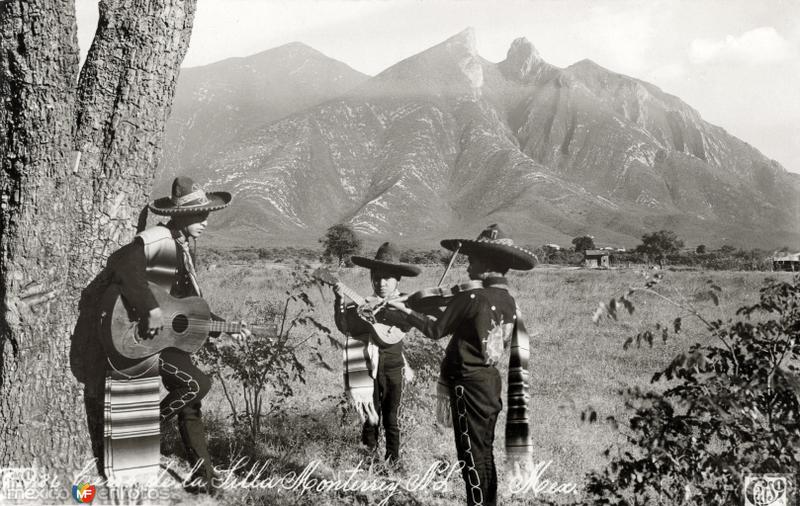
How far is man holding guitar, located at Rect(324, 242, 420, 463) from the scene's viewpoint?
5805mm

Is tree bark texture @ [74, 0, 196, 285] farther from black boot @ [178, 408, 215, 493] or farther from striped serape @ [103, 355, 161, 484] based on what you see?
A: black boot @ [178, 408, 215, 493]

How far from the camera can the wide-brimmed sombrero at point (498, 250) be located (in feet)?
15.2

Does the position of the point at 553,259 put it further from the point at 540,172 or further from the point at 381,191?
the point at 540,172

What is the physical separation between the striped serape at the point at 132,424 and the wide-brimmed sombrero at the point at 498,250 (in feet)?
8.31

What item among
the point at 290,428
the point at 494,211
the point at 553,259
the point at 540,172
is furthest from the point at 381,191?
the point at 290,428

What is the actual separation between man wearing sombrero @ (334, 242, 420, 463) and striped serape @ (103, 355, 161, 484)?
A: 1.71 metres

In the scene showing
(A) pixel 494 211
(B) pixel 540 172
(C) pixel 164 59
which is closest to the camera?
(C) pixel 164 59

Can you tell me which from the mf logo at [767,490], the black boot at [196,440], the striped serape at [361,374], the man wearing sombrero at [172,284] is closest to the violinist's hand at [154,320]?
the man wearing sombrero at [172,284]

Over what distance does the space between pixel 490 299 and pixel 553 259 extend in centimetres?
5321

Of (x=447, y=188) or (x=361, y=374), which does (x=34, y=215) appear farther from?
(x=447, y=188)

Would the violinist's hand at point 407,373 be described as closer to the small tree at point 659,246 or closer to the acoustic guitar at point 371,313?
the acoustic guitar at point 371,313

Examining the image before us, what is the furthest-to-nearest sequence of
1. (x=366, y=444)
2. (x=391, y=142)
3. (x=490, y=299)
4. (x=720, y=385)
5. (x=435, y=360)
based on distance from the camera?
(x=391, y=142) → (x=435, y=360) → (x=366, y=444) → (x=490, y=299) → (x=720, y=385)

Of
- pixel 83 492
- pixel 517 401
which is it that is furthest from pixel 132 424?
pixel 517 401

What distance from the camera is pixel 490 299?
4.60 m
